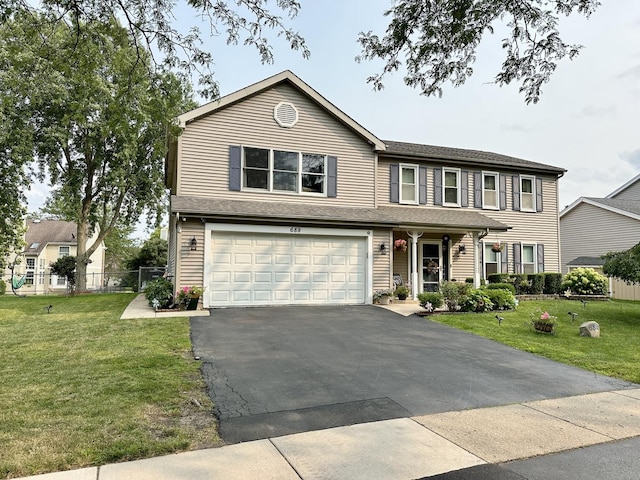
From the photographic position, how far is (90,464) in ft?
10.8

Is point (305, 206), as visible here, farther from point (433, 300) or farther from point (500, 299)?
point (500, 299)

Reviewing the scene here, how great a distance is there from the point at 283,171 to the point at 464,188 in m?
7.85

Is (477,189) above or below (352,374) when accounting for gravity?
above

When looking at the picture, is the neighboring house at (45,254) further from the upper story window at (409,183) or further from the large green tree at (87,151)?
the upper story window at (409,183)

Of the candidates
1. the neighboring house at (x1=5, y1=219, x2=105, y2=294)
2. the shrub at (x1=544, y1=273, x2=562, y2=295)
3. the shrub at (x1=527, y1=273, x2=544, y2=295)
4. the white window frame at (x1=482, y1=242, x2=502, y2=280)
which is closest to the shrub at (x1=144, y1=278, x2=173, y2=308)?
the white window frame at (x1=482, y1=242, x2=502, y2=280)

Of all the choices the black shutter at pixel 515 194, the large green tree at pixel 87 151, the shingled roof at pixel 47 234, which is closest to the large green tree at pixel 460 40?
the large green tree at pixel 87 151

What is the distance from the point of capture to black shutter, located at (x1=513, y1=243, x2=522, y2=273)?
696 inches

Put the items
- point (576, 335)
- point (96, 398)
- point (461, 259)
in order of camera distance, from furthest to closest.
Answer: point (461, 259) → point (576, 335) → point (96, 398)

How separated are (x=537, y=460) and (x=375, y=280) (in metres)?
10.4

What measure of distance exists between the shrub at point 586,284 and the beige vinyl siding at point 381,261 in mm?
7552

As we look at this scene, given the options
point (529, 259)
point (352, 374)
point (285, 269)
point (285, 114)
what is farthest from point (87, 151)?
point (529, 259)

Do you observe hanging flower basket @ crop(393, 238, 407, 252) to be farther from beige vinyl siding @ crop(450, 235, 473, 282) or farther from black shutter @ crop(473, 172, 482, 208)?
black shutter @ crop(473, 172, 482, 208)

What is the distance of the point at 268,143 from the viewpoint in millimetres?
13750

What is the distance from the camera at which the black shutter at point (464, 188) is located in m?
17.0
